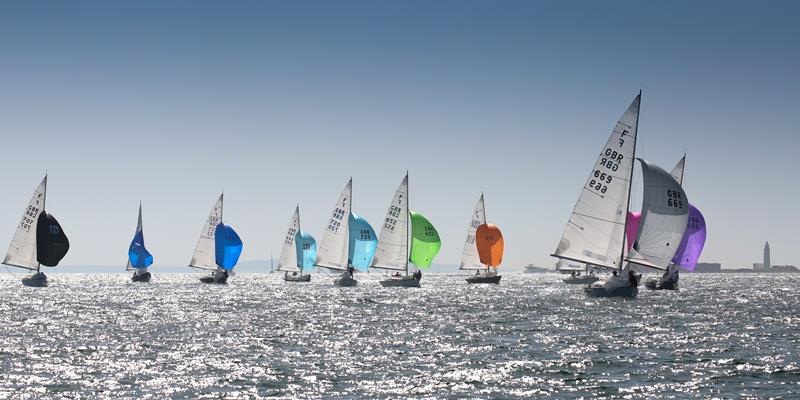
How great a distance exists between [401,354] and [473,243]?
7874cm

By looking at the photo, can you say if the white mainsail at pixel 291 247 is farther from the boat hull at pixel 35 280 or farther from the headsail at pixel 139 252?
the boat hull at pixel 35 280

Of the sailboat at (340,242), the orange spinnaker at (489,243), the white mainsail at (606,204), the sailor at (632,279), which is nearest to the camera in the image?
the white mainsail at (606,204)

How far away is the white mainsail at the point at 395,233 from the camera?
9544cm

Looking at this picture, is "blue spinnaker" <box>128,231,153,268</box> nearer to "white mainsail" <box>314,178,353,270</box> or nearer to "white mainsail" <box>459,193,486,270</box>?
"white mainsail" <box>314,178,353,270</box>

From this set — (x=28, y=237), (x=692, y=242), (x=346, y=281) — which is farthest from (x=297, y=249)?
(x=692, y=242)

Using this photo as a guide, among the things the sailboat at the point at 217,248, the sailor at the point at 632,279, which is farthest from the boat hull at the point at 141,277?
the sailor at the point at 632,279

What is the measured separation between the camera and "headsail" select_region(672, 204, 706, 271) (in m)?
87.6

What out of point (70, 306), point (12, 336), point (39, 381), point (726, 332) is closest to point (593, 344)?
point (726, 332)

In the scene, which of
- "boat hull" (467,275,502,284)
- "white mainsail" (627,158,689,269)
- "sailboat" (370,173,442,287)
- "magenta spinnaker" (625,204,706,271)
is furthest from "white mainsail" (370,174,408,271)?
"white mainsail" (627,158,689,269)

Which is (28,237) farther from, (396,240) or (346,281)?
(396,240)

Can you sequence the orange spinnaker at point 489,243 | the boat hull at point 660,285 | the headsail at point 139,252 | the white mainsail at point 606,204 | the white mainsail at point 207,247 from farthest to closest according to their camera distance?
the headsail at point 139,252
the white mainsail at point 207,247
the orange spinnaker at point 489,243
the boat hull at point 660,285
the white mainsail at point 606,204

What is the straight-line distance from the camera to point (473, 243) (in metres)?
114

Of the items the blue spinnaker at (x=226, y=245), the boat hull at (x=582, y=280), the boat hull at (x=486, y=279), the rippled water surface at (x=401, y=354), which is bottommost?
the rippled water surface at (x=401, y=354)

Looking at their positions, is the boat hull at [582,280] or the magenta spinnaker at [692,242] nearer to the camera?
the magenta spinnaker at [692,242]
